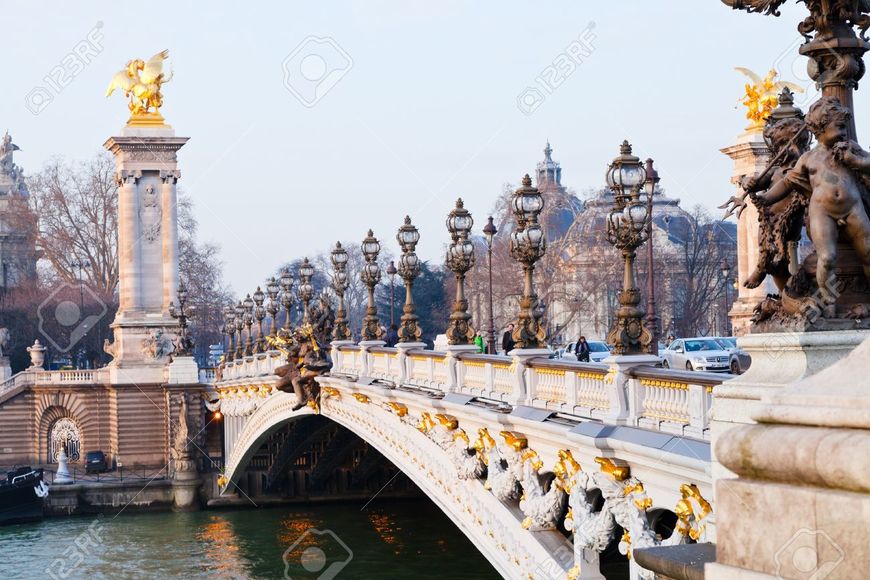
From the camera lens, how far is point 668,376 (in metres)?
11.6

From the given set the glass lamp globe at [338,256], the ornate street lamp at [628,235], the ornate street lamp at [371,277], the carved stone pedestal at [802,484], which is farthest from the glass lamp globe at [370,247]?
the carved stone pedestal at [802,484]

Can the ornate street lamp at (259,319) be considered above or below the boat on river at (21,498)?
above

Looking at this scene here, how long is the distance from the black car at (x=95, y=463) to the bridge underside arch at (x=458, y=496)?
26.8 meters

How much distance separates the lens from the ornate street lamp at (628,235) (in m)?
12.7

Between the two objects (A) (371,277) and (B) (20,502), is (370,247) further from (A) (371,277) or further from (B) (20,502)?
(B) (20,502)

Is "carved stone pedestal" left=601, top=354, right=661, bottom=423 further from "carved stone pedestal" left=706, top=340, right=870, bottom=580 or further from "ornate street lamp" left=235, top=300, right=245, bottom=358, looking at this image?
"ornate street lamp" left=235, top=300, right=245, bottom=358

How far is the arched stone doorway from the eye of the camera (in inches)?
2402

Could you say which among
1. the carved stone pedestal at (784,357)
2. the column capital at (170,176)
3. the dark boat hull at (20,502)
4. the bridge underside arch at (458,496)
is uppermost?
the column capital at (170,176)

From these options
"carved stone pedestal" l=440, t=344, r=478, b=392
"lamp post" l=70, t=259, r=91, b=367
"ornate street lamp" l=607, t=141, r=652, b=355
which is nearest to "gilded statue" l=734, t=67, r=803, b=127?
"carved stone pedestal" l=440, t=344, r=478, b=392

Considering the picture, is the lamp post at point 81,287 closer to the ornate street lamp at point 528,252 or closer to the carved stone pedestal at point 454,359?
the carved stone pedestal at point 454,359

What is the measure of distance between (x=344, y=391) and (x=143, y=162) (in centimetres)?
3771

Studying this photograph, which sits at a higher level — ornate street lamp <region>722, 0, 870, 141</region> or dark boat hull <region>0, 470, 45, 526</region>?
ornate street lamp <region>722, 0, 870, 141</region>

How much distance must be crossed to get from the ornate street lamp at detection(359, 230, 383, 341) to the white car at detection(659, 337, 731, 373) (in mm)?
5300

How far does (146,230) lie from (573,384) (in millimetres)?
53676
